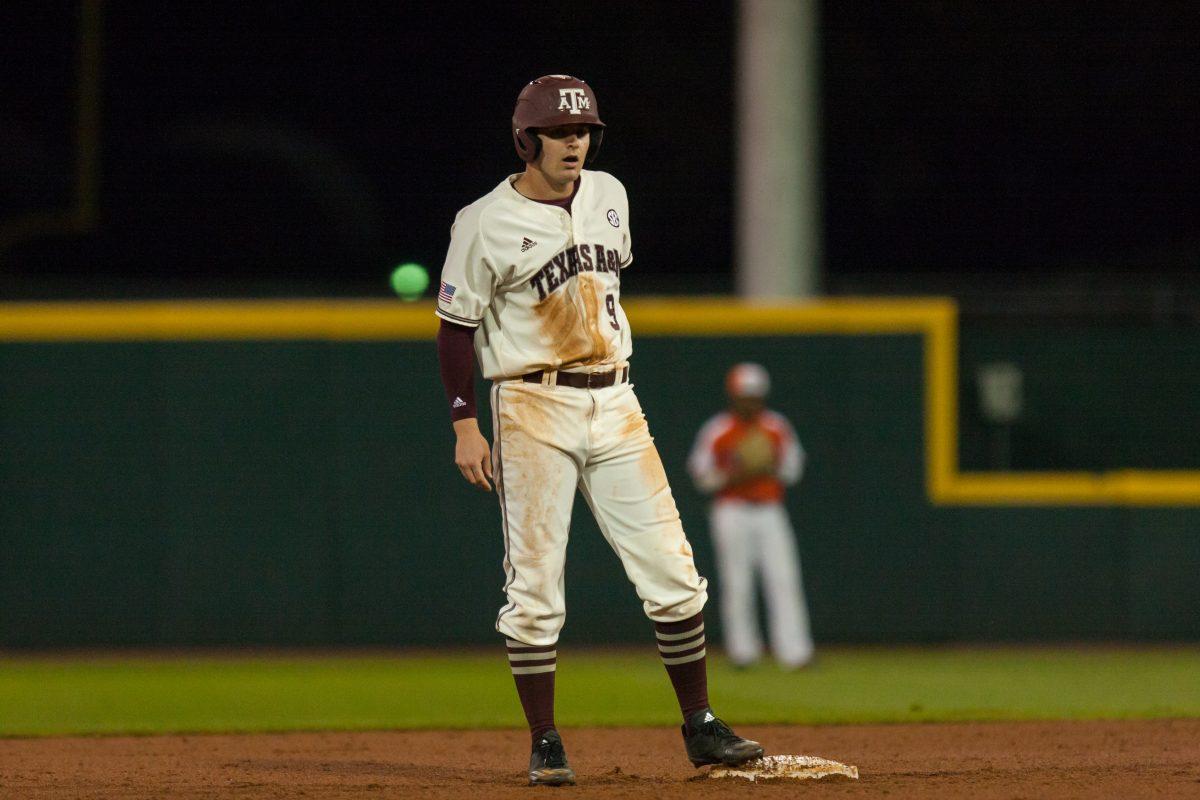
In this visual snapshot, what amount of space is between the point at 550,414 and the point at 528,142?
0.81 m

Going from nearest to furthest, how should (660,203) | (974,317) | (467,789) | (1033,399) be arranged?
1. (467,789)
2. (1033,399)
3. (974,317)
4. (660,203)

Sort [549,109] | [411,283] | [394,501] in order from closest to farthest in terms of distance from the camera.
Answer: [549,109] → [394,501] → [411,283]

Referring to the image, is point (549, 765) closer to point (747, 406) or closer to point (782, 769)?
point (782, 769)

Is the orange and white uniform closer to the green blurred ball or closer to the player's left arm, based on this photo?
the player's left arm

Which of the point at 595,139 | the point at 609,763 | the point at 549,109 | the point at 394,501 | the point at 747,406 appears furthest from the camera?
the point at 394,501

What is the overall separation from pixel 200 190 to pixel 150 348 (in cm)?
793

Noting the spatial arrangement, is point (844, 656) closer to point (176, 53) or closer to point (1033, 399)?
point (1033, 399)

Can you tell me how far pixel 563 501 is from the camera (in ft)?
18.3

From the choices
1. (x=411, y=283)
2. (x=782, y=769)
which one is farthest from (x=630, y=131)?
(x=782, y=769)

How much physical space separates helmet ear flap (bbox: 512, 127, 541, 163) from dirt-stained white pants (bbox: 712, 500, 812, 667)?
515 centimetres

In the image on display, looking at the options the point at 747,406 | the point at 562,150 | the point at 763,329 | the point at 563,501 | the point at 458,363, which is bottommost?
the point at 747,406

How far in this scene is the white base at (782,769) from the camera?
5535 mm

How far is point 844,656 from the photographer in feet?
35.8

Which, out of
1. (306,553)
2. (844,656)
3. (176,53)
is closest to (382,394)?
(306,553)
